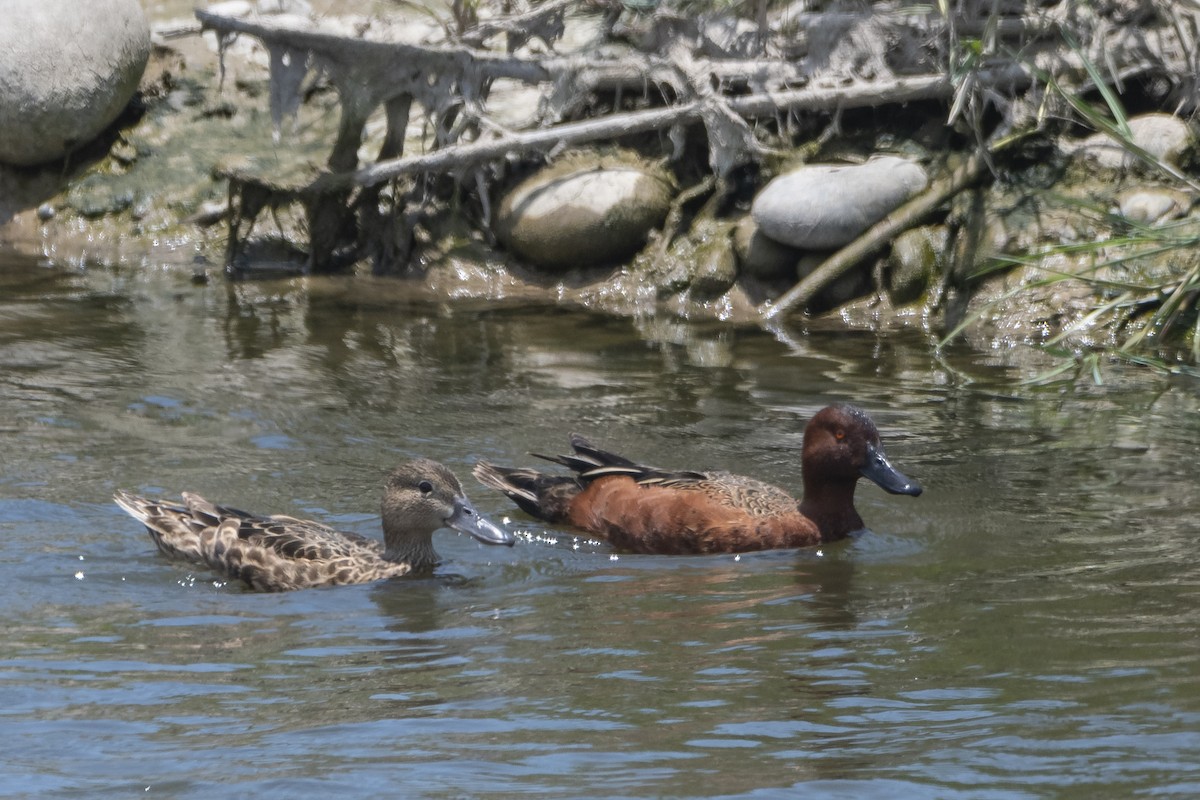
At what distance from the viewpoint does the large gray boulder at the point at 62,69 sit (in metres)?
13.9

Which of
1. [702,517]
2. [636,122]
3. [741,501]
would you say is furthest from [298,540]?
[636,122]

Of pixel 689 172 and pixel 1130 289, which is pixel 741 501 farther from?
pixel 689 172

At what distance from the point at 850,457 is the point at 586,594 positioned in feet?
4.90

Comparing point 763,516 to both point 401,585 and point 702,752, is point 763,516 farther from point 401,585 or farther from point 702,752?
point 702,752

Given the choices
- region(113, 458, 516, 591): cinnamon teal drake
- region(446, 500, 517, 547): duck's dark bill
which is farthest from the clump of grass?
region(113, 458, 516, 591): cinnamon teal drake

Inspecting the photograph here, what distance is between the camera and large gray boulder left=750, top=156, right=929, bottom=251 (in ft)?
38.8

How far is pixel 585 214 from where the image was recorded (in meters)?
12.6

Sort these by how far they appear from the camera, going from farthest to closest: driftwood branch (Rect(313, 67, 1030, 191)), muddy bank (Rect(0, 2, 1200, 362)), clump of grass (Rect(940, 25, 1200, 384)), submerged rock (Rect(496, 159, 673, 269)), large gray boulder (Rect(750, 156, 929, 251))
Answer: submerged rock (Rect(496, 159, 673, 269))
driftwood branch (Rect(313, 67, 1030, 191))
large gray boulder (Rect(750, 156, 929, 251))
muddy bank (Rect(0, 2, 1200, 362))
clump of grass (Rect(940, 25, 1200, 384))

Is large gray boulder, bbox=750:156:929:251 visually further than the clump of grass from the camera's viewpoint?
Yes

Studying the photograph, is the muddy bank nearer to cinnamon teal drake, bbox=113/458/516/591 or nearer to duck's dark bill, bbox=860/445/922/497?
duck's dark bill, bbox=860/445/922/497

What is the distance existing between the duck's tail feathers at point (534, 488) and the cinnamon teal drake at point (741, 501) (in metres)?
0.15

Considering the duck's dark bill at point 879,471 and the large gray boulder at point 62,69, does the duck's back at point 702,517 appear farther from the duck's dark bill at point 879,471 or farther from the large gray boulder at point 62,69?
the large gray boulder at point 62,69

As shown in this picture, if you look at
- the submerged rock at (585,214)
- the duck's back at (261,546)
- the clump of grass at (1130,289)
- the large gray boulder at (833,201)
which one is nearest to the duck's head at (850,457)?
the clump of grass at (1130,289)

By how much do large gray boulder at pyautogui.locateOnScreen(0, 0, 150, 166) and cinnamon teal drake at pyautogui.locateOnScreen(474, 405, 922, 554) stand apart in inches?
328
